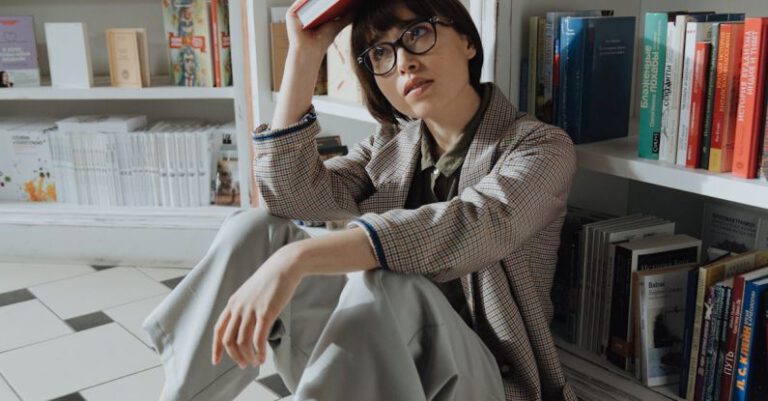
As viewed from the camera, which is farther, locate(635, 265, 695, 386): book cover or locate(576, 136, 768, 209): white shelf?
locate(635, 265, 695, 386): book cover

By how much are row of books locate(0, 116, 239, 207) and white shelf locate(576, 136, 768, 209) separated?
1.53m

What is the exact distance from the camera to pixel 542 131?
4.28 ft

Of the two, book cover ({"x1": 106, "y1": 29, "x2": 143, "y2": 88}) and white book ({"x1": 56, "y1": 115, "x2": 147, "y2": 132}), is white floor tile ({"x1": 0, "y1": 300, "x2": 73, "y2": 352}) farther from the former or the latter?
book cover ({"x1": 106, "y1": 29, "x2": 143, "y2": 88})

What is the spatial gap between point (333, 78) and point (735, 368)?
132 cm

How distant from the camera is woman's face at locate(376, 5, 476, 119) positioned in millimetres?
1320

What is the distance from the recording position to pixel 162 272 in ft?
8.63

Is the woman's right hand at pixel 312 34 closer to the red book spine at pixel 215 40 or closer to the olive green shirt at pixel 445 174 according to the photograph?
the olive green shirt at pixel 445 174

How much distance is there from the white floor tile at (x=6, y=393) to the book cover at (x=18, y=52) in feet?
4.04

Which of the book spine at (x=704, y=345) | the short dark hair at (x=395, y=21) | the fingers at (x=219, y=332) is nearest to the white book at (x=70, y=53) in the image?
the short dark hair at (x=395, y=21)

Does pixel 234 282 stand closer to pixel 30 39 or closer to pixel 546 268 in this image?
pixel 546 268

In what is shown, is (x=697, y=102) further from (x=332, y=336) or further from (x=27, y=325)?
(x=27, y=325)

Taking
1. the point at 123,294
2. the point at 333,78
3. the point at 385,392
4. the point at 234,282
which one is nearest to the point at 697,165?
the point at 385,392

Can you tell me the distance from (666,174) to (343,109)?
3.11 ft

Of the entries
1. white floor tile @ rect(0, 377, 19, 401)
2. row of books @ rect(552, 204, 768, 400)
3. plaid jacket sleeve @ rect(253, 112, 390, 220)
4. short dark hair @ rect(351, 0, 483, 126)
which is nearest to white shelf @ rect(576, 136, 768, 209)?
row of books @ rect(552, 204, 768, 400)
